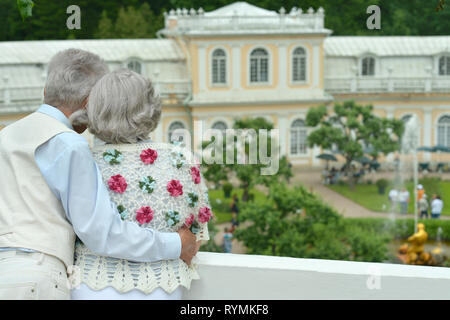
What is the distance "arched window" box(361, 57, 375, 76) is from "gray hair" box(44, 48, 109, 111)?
18.8 metres

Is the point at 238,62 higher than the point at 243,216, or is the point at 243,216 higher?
the point at 238,62

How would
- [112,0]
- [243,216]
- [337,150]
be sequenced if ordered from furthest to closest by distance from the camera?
[112,0], [337,150], [243,216]

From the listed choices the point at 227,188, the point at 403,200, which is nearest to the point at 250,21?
the point at 227,188

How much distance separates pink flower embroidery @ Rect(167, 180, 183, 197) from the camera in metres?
2.08

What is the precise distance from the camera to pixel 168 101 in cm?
1889

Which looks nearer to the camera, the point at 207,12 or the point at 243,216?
the point at 243,216

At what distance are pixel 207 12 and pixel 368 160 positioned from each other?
5.94m

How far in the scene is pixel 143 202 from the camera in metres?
2.06

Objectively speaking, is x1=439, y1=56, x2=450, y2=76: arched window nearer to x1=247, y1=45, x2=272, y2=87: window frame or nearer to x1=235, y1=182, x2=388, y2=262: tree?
x1=247, y1=45, x2=272, y2=87: window frame

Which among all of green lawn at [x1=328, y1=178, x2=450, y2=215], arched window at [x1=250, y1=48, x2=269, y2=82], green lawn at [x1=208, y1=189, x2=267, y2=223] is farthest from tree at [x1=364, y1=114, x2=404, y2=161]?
arched window at [x1=250, y1=48, x2=269, y2=82]

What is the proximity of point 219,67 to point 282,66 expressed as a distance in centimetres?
168

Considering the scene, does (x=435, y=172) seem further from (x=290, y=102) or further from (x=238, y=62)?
(x=238, y=62)

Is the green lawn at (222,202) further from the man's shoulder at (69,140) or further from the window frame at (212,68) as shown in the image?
the man's shoulder at (69,140)
